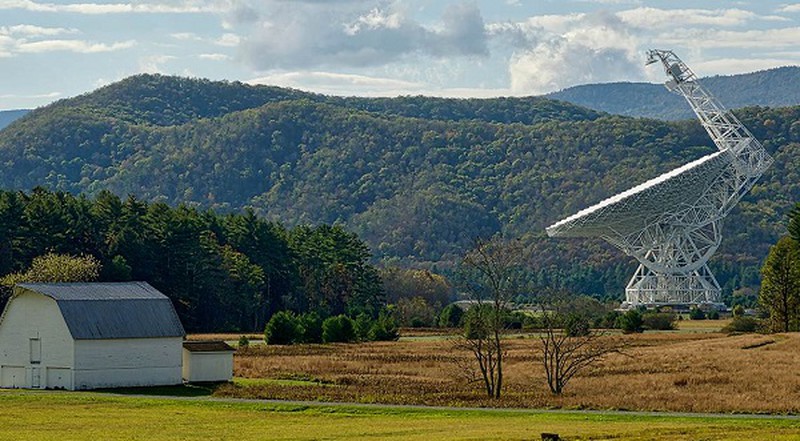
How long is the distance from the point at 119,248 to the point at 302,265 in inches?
974

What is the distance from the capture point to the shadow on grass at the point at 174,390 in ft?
183

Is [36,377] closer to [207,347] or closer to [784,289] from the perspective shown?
[207,347]

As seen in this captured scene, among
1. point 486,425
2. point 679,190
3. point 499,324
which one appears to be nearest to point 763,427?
point 486,425

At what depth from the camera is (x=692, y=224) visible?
431 ft

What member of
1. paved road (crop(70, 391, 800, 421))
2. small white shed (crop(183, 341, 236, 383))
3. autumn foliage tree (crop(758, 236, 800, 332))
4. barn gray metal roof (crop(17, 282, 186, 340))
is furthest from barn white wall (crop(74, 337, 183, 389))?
autumn foliage tree (crop(758, 236, 800, 332))

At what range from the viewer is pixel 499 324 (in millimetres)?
56688

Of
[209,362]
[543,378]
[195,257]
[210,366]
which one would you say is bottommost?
[543,378]

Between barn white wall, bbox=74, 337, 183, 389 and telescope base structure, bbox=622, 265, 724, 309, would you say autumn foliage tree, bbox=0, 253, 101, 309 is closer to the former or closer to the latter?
barn white wall, bbox=74, 337, 183, 389

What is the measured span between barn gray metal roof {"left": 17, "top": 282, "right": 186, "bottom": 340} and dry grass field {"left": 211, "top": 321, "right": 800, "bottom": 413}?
4.25 meters

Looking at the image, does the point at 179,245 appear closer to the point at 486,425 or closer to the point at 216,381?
the point at 216,381

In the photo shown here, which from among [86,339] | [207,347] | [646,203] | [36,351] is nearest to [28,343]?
[36,351]

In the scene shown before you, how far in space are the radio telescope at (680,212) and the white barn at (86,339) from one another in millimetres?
61849

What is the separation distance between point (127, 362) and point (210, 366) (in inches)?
131

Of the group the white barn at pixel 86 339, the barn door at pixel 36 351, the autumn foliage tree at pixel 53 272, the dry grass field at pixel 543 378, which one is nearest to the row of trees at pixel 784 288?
the dry grass field at pixel 543 378
